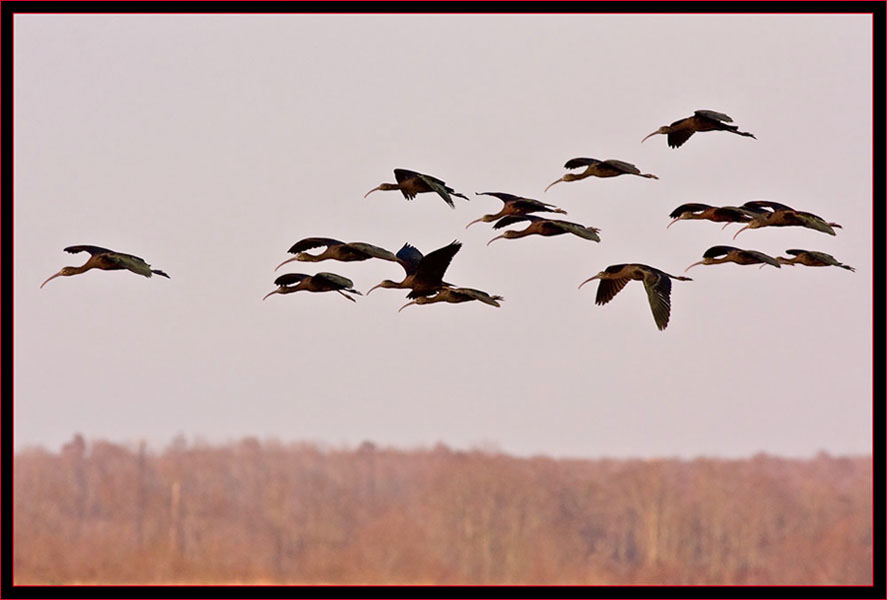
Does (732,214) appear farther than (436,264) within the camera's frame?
Yes

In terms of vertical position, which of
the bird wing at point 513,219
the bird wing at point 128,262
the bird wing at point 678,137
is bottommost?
the bird wing at point 128,262

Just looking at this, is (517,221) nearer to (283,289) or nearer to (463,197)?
(463,197)

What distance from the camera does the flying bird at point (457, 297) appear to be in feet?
92.9

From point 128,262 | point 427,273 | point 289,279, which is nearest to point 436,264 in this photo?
point 427,273

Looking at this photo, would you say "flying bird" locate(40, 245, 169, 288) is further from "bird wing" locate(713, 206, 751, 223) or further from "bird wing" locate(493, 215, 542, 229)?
"bird wing" locate(713, 206, 751, 223)

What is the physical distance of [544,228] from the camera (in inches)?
1139

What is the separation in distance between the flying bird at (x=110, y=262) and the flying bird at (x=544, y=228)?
4.94 metres

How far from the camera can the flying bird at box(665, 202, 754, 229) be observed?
29.3 meters

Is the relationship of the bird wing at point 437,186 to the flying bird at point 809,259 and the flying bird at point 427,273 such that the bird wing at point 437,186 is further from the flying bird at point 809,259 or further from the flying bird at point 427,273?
the flying bird at point 809,259

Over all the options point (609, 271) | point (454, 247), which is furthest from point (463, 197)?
point (609, 271)

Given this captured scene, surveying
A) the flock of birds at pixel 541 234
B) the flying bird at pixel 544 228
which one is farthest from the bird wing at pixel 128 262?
the flying bird at pixel 544 228

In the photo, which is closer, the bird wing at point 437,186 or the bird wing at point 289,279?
the bird wing at point 437,186

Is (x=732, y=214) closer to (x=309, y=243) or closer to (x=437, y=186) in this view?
(x=437, y=186)

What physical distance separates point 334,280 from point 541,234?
2.98 metres
